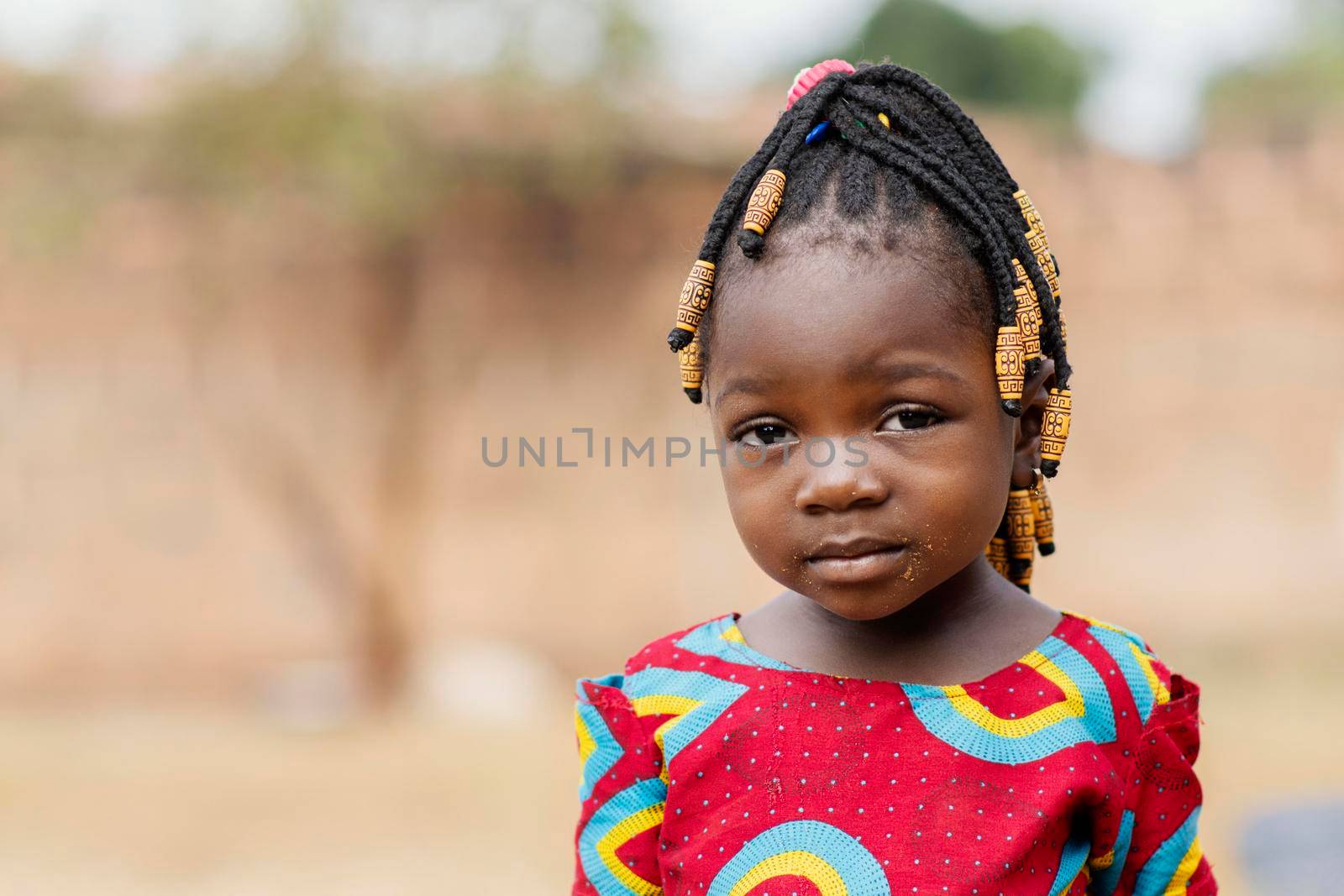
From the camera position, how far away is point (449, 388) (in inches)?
394

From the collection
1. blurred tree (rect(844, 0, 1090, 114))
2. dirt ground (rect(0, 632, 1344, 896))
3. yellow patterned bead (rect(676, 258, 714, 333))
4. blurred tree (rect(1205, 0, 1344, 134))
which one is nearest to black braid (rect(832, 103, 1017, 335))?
yellow patterned bead (rect(676, 258, 714, 333))

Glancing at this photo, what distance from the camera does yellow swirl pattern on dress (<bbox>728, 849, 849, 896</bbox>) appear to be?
156 cm

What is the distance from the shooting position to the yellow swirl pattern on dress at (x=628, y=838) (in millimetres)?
1717

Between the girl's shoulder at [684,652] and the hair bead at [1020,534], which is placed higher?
the hair bead at [1020,534]

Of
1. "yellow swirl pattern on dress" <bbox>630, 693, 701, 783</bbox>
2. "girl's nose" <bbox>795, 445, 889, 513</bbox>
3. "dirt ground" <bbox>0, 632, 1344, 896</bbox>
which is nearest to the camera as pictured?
"girl's nose" <bbox>795, 445, 889, 513</bbox>

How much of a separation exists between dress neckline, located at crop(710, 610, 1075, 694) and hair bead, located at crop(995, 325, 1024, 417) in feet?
1.08

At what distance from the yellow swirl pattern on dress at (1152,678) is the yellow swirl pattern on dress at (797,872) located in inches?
19.2

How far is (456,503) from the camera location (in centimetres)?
1016

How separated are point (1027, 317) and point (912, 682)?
483 millimetres

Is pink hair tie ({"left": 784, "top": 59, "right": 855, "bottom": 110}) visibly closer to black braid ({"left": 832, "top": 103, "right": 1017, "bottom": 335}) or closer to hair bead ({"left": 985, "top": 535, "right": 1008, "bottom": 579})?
black braid ({"left": 832, "top": 103, "right": 1017, "bottom": 335})

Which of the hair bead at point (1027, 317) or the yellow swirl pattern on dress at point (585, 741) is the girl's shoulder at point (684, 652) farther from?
the hair bead at point (1027, 317)

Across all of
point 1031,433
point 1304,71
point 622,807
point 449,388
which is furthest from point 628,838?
point 1304,71

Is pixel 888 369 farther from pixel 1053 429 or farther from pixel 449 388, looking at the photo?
pixel 449 388

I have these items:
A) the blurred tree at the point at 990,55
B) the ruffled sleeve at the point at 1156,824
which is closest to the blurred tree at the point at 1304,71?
the blurred tree at the point at 990,55
